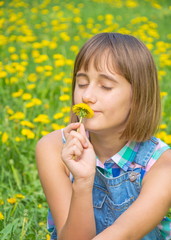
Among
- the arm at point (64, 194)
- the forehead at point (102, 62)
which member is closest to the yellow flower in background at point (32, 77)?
the arm at point (64, 194)

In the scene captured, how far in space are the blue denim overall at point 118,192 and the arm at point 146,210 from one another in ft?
0.26

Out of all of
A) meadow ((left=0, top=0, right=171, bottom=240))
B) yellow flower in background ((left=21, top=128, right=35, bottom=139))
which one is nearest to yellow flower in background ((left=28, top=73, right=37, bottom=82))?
meadow ((left=0, top=0, right=171, bottom=240))

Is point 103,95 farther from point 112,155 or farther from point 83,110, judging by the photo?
point 112,155

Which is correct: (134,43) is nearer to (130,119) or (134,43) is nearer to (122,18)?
(130,119)

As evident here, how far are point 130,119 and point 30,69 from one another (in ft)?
6.60

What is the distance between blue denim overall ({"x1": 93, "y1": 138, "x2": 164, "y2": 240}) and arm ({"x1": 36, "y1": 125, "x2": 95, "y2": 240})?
0.12 metres

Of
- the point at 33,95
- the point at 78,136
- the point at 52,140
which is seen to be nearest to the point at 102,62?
the point at 78,136

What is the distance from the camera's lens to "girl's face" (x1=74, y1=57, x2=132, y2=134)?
1.40m

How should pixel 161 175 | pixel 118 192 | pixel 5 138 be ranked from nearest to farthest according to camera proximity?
pixel 161 175 → pixel 118 192 → pixel 5 138

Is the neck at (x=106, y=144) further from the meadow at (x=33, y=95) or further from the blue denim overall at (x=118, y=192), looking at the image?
the meadow at (x=33, y=95)

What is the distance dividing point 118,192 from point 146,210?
18 cm

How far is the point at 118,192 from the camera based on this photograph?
1.55 meters

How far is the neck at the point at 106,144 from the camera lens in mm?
1597

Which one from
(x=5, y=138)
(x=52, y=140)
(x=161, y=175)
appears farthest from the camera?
(x=5, y=138)
